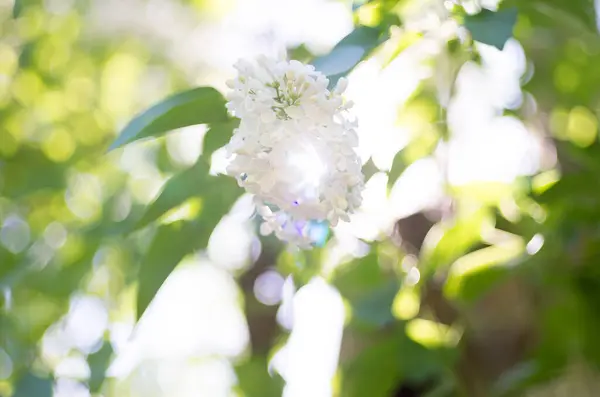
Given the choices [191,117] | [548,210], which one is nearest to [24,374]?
[191,117]

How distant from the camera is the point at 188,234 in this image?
15.9 inches

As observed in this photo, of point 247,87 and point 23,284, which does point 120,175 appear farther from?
point 247,87

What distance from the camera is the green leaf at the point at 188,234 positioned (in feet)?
1.30

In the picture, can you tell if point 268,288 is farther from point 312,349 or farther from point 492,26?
point 492,26

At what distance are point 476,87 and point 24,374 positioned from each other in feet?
1.64

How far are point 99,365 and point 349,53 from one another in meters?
0.34

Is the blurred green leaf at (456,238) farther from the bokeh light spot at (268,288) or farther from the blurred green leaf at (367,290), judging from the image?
the bokeh light spot at (268,288)

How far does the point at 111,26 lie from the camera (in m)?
0.81

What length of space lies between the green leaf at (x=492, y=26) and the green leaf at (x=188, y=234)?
0.56 feet

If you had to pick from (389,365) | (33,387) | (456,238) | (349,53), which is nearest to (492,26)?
(349,53)

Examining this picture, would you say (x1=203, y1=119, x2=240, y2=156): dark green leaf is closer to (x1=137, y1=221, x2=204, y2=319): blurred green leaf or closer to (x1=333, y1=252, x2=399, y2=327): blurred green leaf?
(x1=137, y1=221, x2=204, y2=319): blurred green leaf

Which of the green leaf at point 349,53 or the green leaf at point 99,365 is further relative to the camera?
the green leaf at point 99,365

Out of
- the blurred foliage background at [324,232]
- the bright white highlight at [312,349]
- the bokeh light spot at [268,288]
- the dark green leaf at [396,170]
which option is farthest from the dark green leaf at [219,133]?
the bokeh light spot at [268,288]

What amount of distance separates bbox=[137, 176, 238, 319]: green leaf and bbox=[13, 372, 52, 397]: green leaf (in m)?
0.23
